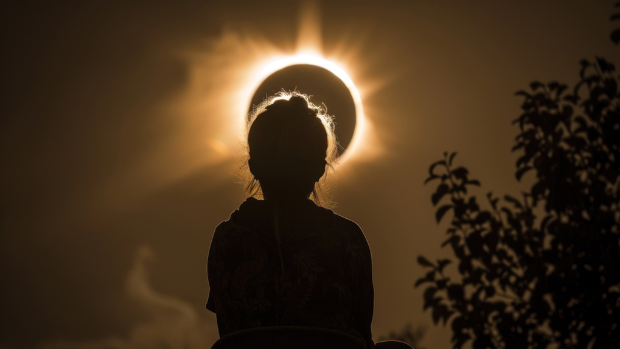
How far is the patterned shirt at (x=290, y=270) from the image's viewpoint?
198 cm

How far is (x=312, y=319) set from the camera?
197 centimetres

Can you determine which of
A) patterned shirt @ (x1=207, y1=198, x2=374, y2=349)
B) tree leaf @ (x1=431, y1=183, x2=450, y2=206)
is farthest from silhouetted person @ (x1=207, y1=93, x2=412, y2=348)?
tree leaf @ (x1=431, y1=183, x2=450, y2=206)

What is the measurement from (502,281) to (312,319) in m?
2.83

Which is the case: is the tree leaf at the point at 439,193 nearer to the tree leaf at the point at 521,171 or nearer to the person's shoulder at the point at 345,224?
the tree leaf at the point at 521,171

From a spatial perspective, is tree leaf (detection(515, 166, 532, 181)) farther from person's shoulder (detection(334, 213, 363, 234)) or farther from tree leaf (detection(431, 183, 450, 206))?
person's shoulder (detection(334, 213, 363, 234))

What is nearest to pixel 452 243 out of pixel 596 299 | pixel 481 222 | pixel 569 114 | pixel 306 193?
pixel 481 222

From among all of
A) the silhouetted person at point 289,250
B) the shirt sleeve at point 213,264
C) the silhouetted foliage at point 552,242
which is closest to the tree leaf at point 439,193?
the silhouetted foliage at point 552,242

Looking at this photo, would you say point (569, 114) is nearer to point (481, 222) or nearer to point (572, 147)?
point (572, 147)

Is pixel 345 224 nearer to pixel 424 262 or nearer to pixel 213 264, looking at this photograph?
pixel 213 264

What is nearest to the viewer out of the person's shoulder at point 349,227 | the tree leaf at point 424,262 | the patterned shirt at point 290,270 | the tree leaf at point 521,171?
the patterned shirt at point 290,270

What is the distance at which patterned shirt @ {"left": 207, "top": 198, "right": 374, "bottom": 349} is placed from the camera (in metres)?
1.98

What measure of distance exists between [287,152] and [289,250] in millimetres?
354

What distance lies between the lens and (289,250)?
2.08 metres

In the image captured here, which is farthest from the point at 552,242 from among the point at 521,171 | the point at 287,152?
the point at 287,152
